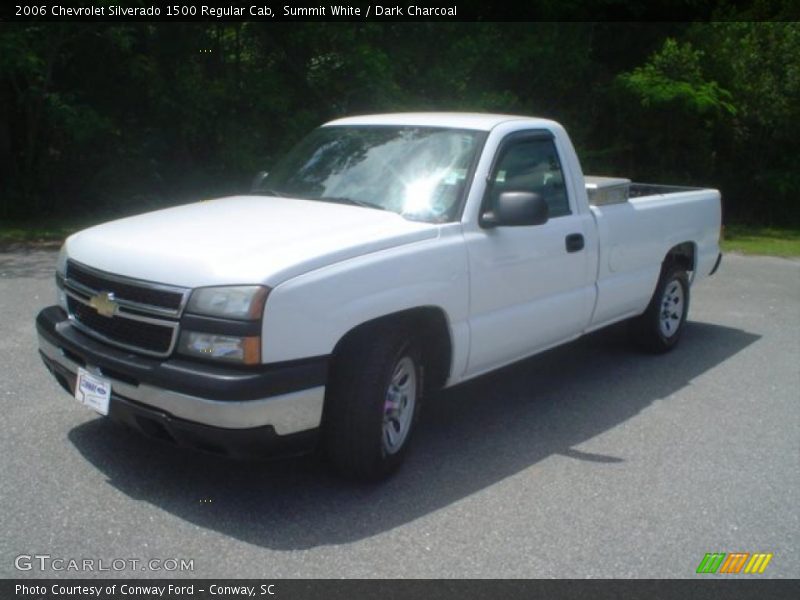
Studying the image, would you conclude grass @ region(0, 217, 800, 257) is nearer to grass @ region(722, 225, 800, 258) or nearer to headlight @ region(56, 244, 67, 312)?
grass @ region(722, 225, 800, 258)

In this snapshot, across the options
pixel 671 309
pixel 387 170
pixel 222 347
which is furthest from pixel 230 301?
pixel 671 309

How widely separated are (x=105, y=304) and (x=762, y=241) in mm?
14171

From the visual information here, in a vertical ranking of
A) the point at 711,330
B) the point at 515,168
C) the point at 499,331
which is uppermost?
the point at 515,168

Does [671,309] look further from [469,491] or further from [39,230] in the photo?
[39,230]

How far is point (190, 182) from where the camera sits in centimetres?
1591

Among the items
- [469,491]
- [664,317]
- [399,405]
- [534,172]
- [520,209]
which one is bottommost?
[469,491]

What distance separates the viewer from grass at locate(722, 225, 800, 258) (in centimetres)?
1463

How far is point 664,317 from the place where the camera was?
7.54 m

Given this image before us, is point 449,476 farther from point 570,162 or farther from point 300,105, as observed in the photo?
point 300,105

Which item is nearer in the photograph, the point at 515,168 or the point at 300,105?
the point at 515,168

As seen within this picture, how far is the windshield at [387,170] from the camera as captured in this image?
5.20 meters

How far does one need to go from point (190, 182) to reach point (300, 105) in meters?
2.43
